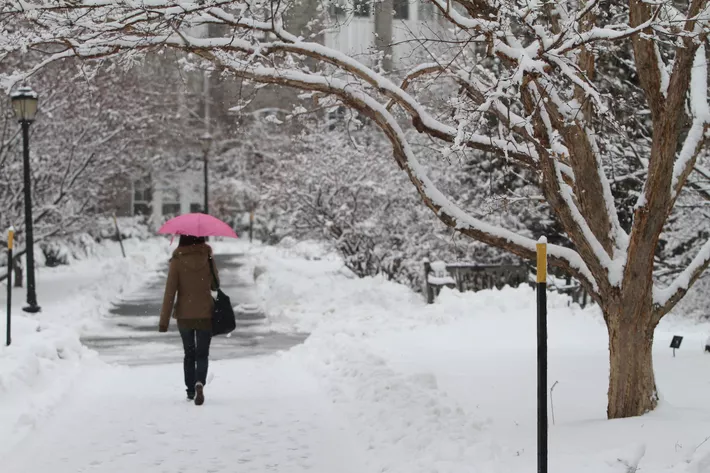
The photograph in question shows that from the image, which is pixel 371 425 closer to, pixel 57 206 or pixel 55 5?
pixel 55 5

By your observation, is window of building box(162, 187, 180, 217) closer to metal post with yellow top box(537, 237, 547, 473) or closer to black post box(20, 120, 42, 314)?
black post box(20, 120, 42, 314)

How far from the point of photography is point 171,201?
237 feet

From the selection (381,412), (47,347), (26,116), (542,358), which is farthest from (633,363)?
(26,116)

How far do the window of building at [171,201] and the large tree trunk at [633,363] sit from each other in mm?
60928

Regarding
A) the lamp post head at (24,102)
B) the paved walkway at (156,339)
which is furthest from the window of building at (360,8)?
the lamp post head at (24,102)

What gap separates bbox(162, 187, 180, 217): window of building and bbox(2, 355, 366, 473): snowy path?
57.1 metres

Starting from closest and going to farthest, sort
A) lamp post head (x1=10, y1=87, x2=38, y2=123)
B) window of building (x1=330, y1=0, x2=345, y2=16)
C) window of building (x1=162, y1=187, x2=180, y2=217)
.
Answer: window of building (x1=330, y1=0, x2=345, y2=16)
lamp post head (x1=10, y1=87, x2=38, y2=123)
window of building (x1=162, y1=187, x2=180, y2=217)

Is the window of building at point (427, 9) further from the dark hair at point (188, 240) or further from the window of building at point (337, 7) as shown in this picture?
the dark hair at point (188, 240)

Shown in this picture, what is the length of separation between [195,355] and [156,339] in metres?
6.47

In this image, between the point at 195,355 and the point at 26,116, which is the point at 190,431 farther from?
the point at 26,116

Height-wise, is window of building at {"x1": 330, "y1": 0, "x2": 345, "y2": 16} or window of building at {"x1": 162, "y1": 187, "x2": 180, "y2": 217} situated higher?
window of building at {"x1": 330, "y1": 0, "x2": 345, "y2": 16}

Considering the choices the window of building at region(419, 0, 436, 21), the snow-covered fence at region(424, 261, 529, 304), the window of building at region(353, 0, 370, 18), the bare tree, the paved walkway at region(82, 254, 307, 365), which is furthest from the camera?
the snow-covered fence at region(424, 261, 529, 304)

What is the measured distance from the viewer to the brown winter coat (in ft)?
33.7

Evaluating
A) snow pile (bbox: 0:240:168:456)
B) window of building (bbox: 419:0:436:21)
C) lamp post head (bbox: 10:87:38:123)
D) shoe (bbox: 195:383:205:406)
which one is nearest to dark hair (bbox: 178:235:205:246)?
shoe (bbox: 195:383:205:406)
